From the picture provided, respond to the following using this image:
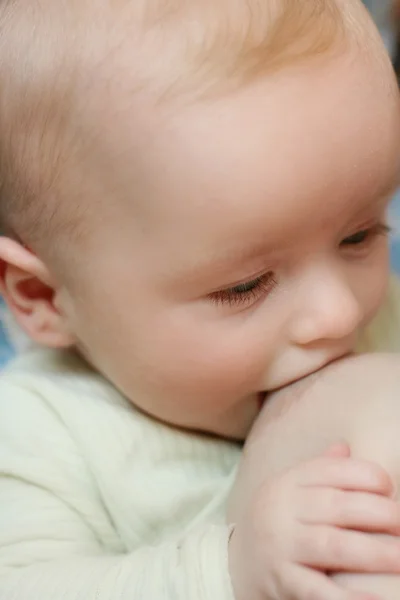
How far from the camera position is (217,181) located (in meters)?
0.58

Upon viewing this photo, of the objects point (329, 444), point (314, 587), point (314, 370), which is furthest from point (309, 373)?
point (314, 587)

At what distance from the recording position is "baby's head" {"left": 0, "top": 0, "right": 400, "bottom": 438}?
58 cm

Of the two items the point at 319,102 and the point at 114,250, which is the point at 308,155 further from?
the point at 114,250

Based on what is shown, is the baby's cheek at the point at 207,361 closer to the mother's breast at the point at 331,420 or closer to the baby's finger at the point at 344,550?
the mother's breast at the point at 331,420

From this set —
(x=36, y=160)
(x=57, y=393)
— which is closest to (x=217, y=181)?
(x=36, y=160)

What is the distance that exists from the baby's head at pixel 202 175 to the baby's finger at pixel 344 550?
165 millimetres

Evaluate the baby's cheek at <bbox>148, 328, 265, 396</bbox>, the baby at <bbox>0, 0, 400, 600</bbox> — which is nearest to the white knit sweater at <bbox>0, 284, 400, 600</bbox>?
the baby at <bbox>0, 0, 400, 600</bbox>

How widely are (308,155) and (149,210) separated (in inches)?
4.7

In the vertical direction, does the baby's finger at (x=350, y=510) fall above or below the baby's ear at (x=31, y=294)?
below

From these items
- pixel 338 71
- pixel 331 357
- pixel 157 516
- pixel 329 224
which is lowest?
pixel 157 516

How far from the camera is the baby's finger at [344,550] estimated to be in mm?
493

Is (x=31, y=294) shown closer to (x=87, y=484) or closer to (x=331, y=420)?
(x=87, y=484)

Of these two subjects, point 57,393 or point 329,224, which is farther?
point 57,393

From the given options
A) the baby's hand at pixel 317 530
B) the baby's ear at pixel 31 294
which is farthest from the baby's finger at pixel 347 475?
the baby's ear at pixel 31 294
